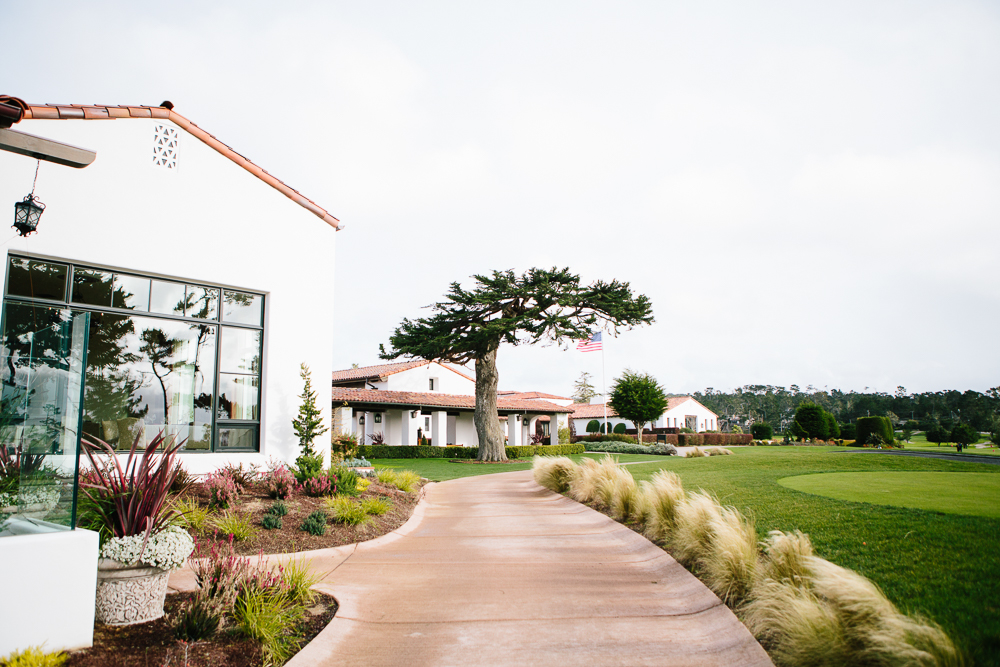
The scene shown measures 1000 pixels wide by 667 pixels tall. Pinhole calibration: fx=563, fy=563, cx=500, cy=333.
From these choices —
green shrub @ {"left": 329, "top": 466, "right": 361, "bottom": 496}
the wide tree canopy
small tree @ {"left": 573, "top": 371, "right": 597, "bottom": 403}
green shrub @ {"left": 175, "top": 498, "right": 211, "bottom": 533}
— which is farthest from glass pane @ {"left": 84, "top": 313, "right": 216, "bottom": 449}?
small tree @ {"left": 573, "top": 371, "right": 597, "bottom": 403}

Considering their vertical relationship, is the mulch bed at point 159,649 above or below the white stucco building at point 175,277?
below

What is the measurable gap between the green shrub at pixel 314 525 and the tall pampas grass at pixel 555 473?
700 centimetres

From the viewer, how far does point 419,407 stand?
105 feet

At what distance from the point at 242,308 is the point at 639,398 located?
3274 centimetres

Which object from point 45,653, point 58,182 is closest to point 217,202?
point 58,182

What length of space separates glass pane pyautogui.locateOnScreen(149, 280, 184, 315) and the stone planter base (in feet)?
19.8

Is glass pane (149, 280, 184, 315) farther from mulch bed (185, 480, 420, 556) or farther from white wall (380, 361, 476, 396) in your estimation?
white wall (380, 361, 476, 396)

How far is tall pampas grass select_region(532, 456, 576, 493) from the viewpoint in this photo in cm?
1351

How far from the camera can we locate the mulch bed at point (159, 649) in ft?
11.9

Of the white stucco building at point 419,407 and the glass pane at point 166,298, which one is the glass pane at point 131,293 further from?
the white stucco building at point 419,407

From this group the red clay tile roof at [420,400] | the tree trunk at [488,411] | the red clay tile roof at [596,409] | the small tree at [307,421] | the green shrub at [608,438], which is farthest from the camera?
the red clay tile roof at [596,409]

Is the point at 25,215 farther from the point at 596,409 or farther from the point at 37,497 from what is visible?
the point at 596,409

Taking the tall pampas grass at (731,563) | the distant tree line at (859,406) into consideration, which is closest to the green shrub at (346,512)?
the tall pampas grass at (731,563)

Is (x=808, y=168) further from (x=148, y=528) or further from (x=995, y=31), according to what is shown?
(x=148, y=528)
